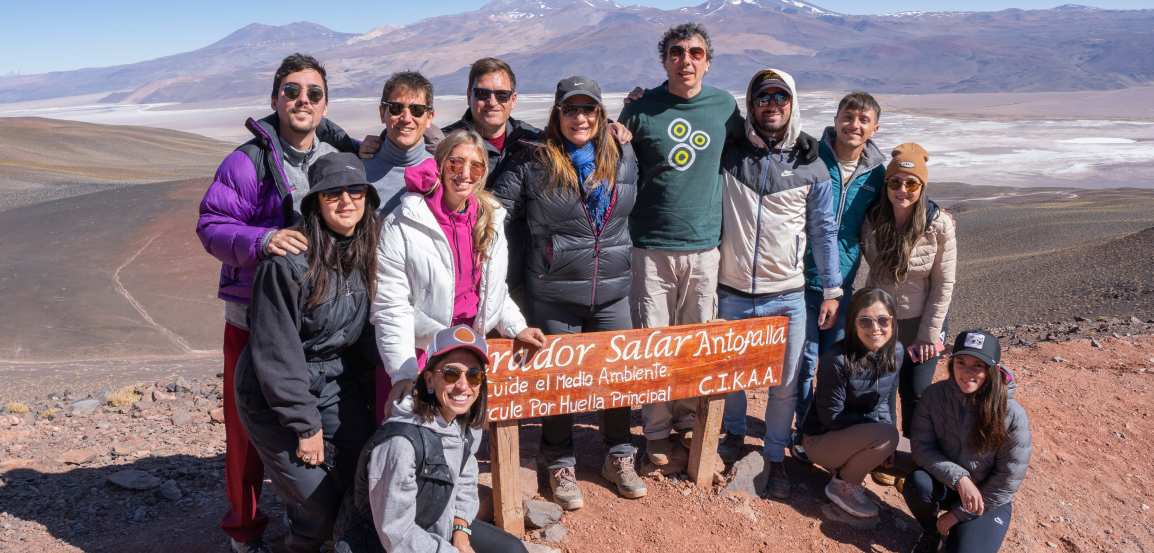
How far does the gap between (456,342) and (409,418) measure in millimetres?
302

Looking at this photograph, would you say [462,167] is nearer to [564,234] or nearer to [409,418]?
[564,234]

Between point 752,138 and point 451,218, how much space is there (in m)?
1.56

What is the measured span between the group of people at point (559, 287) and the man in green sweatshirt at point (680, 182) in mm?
11

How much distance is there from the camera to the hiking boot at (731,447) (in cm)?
392

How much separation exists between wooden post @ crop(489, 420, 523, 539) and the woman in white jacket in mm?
548

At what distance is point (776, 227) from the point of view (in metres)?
3.52

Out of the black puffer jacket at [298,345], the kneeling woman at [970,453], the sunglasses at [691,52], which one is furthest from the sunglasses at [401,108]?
the kneeling woman at [970,453]

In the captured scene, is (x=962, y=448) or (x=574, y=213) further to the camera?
(x=962, y=448)

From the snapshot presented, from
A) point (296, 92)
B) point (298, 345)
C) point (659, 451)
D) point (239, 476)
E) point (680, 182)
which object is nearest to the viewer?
point (298, 345)

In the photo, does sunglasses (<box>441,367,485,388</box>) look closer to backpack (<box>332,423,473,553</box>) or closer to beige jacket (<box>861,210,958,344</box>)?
backpack (<box>332,423,473,553</box>)

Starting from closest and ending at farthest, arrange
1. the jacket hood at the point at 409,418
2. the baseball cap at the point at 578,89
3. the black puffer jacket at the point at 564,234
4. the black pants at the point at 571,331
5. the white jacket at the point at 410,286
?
the jacket hood at the point at 409,418, the white jacket at the point at 410,286, the baseball cap at the point at 578,89, the black puffer jacket at the point at 564,234, the black pants at the point at 571,331

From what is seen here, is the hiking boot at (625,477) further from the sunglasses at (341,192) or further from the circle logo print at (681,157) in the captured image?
the sunglasses at (341,192)

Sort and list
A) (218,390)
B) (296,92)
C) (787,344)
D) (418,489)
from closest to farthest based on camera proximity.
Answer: (418,489)
(296,92)
(787,344)
(218,390)

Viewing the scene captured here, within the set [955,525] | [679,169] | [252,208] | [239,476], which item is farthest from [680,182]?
[239,476]
